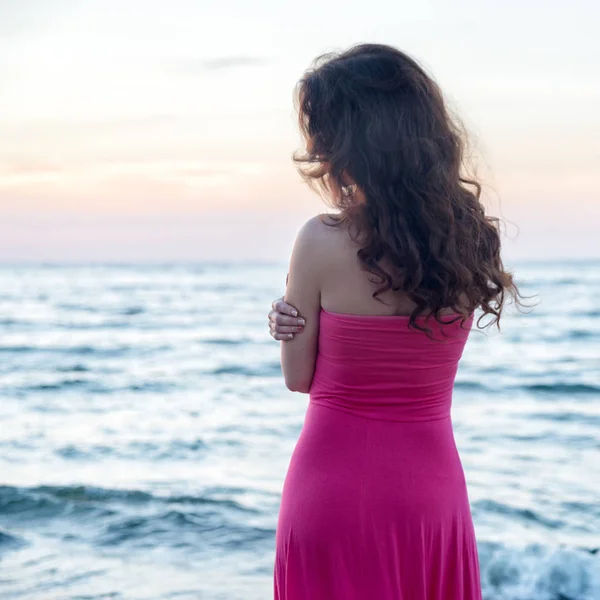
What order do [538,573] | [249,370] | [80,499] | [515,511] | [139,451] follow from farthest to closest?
[249,370] → [139,451] → [80,499] → [515,511] → [538,573]

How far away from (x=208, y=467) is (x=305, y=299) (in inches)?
210

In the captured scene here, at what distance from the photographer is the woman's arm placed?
173 centimetres

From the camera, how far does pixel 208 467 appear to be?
6.84 meters

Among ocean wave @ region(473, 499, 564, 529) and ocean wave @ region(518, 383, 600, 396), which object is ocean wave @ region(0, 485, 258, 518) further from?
ocean wave @ region(518, 383, 600, 396)

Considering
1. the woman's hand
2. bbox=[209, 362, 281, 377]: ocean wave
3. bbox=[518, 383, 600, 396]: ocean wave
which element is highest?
the woman's hand

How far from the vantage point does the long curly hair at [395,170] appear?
1678mm

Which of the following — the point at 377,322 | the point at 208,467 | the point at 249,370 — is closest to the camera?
the point at 377,322

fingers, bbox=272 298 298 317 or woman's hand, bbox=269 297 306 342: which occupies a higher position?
fingers, bbox=272 298 298 317

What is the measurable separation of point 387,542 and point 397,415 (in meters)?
0.28

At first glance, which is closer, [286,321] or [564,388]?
[286,321]

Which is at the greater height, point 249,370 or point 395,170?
point 395,170

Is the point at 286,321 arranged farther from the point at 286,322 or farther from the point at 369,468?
the point at 369,468

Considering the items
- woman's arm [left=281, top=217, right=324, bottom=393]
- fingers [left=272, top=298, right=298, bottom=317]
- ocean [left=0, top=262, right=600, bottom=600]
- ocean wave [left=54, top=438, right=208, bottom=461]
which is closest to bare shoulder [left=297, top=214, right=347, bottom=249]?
woman's arm [left=281, top=217, right=324, bottom=393]

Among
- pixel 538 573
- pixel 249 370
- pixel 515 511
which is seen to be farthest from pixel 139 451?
pixel 249 370
